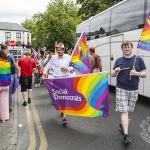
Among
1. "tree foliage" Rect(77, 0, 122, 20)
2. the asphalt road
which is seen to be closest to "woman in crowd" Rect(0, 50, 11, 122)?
the asphalt road

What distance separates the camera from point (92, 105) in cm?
502

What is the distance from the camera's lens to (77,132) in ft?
16.5

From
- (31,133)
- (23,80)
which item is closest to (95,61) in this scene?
(23,80)

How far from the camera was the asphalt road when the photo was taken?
4.27m

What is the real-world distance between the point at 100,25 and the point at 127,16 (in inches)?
97.7

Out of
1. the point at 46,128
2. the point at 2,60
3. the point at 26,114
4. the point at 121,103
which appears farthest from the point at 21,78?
the point at 121,103

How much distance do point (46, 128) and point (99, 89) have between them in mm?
1545

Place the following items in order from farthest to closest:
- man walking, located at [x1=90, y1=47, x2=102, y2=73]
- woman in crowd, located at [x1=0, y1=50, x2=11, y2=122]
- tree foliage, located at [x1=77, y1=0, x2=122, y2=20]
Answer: tree foliage, located at [x1=77, y1=0, x2=122, y2=20] → man walking, located at [x1=90, y1=47, x2=102, y2=73] → woman in crowd, located at [x1=0, y1=50, x2=11, y2=122]

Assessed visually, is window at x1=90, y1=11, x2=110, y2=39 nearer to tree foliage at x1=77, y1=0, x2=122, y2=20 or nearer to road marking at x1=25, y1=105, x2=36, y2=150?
road marking at x1=25, y1=105, x2=36, y2=150

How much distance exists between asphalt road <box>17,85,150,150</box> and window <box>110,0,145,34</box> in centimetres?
283

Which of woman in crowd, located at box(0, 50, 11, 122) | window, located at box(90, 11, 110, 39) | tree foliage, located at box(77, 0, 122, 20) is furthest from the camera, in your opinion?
tree foliage, located at box(77, 0, 122, 20)

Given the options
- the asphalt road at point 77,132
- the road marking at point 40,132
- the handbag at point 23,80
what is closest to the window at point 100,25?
the handbag at point 23,80

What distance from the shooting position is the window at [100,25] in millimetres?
10066

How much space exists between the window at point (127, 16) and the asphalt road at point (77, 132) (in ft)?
9.29
